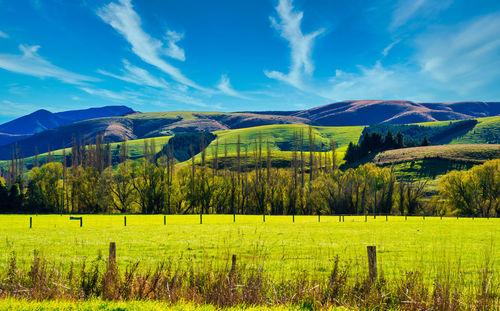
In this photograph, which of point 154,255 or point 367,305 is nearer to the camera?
point 367,305

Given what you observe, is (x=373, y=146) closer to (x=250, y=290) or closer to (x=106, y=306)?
(x=250, y=290)

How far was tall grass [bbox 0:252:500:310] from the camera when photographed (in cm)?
916

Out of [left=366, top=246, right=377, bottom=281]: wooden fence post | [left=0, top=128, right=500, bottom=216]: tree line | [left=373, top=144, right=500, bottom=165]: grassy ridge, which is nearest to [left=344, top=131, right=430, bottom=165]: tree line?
[left=373, top=144, right=500, bottom=165]: grassy ridge

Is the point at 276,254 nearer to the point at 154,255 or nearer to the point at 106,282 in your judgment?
the point at 154,255

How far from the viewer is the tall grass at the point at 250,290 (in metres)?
9.16

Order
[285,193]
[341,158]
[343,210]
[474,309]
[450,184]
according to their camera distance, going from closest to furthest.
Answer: [474,309] → [450,184] → [343,210] → [285,193] → [341,158]

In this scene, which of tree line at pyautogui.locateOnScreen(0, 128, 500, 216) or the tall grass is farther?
tree line at pyautogui.locateOnScreen(0, 128, 500, 216)

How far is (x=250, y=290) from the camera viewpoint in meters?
9.96

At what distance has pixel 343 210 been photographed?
103312 millimetres

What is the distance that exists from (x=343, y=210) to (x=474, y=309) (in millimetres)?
98518

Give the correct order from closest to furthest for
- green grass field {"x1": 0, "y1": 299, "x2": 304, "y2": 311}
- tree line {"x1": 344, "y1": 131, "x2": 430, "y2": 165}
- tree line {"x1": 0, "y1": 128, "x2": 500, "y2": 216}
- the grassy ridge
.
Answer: green grass field {"x1": 0, "y1": 299, "x2": 304, "y2": 311}, tree line {"x1": 0, "y1": 128, "x2": 500, "y2": 216}, the grassy ridge, tree line {"x1": 344, "y1": 131, "x2": 430, "y2": 165}

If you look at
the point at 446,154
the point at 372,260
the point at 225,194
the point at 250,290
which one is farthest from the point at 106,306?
the point at 446,154

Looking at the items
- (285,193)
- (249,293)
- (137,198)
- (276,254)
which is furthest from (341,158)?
(249,293)

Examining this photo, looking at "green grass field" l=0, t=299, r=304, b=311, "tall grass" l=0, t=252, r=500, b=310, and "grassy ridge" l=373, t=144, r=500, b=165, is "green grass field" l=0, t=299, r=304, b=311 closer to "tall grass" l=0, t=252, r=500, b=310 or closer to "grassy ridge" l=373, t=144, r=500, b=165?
"tall grass" l=0, t=252, r=500, b=310
